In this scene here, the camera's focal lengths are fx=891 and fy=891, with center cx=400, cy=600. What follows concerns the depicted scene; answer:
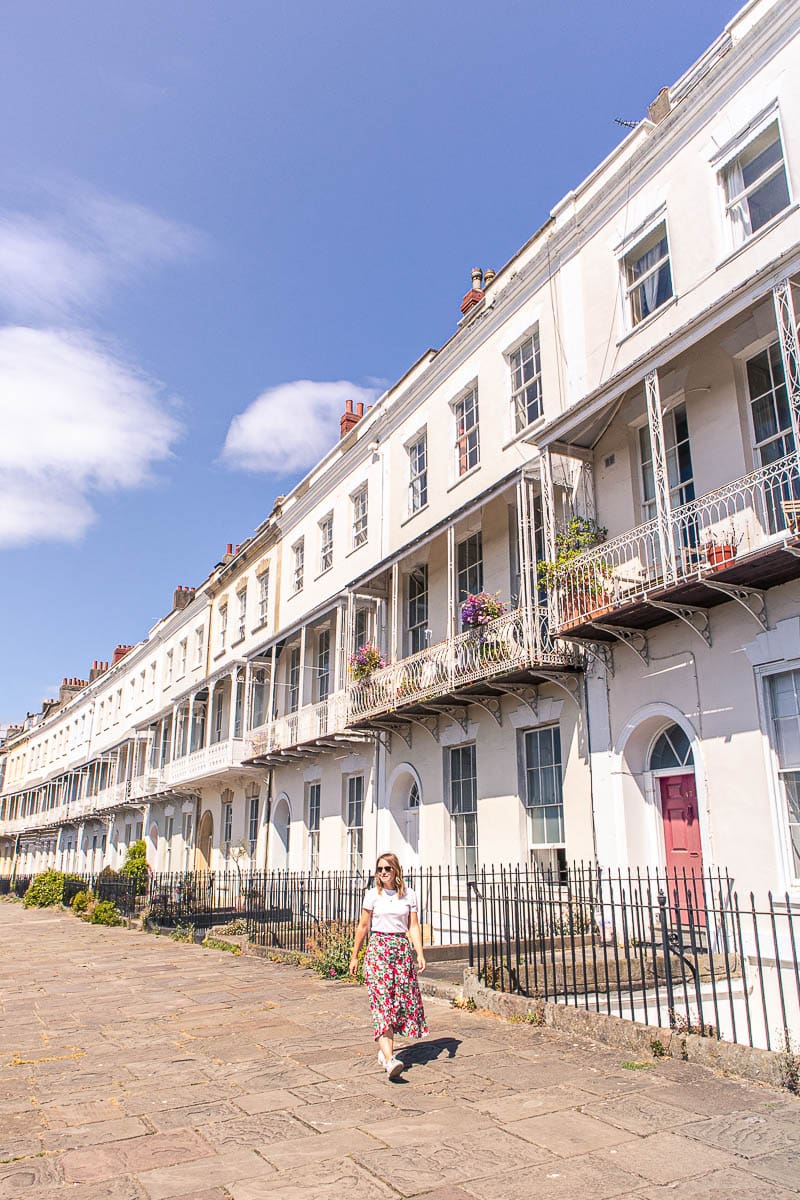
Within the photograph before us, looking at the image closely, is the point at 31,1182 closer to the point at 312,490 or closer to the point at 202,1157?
the point at 202,1157

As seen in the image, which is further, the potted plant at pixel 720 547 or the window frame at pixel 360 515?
the window frame at pixel 360 515

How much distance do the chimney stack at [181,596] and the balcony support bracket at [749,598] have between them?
26.8 metres

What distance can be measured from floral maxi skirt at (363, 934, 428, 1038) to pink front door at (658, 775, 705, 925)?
4.69 m

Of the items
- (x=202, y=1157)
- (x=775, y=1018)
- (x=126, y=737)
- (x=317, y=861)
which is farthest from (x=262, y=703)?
(x=202, y=1157)

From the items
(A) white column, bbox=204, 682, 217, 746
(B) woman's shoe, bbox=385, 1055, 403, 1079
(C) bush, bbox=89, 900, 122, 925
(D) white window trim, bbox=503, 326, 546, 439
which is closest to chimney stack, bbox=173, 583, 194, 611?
(A) white column, bbox=204, 682, 217, 746

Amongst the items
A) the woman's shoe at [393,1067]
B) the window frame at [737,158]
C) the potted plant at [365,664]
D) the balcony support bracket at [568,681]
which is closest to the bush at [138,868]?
the potted plant at [365,664]

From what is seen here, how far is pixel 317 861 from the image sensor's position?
19.6 m

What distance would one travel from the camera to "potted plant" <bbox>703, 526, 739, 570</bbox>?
9.15 metres

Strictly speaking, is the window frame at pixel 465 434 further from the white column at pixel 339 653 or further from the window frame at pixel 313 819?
the window frame at pixel 313 819

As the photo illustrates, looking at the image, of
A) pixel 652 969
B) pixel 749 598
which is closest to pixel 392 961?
pixel 652 969

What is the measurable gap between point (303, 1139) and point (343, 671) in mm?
14227

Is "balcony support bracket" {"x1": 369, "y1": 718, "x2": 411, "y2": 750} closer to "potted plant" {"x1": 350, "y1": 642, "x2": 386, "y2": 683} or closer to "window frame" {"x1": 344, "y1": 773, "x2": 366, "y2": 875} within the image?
"potted plant" {"x1": 350, "y1": 642, "x2": 386, "y2": 683}

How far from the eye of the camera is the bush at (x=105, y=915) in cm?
2055

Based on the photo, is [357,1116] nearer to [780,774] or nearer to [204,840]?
[780,774]
